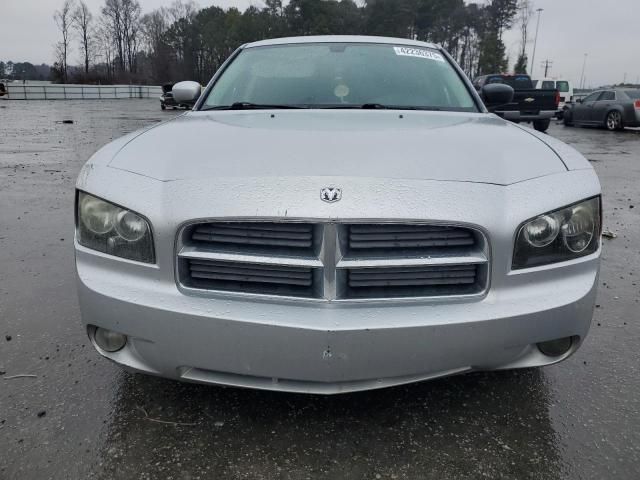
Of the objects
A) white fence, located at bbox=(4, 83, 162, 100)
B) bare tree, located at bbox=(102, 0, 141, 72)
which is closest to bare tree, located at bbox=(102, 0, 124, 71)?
bare tree, located at bbox=(102, 0, 141, 72)

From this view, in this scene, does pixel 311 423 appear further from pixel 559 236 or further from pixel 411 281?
pixel 559 236

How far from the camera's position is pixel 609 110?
1769cm

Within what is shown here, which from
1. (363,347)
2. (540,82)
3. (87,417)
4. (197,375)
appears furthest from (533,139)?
(540,82)

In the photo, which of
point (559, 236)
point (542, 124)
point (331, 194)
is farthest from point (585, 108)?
point (331, 194)

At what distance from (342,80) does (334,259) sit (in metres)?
1.72

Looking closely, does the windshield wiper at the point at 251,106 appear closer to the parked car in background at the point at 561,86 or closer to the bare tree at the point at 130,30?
the parked car in background at the point at 561,86

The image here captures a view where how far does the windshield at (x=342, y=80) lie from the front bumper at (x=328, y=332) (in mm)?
1480

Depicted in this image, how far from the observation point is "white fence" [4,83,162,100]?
125ft

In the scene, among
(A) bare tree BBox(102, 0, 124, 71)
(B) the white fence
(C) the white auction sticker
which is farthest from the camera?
(A) bare tree BBox(102, 0, 124, 71)

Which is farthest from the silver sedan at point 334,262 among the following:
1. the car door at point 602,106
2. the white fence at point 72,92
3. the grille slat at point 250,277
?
the white fence at point 72,92

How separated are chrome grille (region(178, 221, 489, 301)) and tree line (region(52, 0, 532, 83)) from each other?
2181 inches

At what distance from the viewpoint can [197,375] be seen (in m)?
1.81

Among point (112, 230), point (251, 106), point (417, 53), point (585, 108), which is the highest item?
point (417, 53)

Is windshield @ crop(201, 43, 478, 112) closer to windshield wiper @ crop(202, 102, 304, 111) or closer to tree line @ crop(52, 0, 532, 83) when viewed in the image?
windshield wiper @ crop(202, 102, 304, 111)
